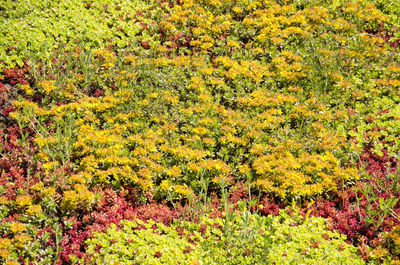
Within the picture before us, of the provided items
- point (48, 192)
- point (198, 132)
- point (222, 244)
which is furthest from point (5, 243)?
point (198, 132)

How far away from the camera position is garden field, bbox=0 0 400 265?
5.28 m

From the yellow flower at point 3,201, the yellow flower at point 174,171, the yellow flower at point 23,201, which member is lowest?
the yellow flower at point 3,201

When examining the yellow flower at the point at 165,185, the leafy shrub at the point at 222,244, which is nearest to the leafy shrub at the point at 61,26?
the yellow flower at the point at 165,185

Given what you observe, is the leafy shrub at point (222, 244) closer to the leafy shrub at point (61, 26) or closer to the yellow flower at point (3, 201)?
the yellow flower at point (3, 201)

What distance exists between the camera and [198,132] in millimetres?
7168

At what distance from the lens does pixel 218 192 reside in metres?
6.47

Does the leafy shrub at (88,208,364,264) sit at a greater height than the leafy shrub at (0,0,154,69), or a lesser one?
lesser

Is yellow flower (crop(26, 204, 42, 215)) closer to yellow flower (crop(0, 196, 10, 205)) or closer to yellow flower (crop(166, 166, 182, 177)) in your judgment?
→ yellow flower (crop(0, 196, 10, 205))

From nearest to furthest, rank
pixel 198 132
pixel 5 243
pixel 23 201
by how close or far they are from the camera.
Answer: pixel 5 243 → pixel 23 201 → pixel 198 132

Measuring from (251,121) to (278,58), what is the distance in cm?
255

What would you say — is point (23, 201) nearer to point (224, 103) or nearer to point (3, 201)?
point (3, 201)

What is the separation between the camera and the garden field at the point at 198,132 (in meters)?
5.28

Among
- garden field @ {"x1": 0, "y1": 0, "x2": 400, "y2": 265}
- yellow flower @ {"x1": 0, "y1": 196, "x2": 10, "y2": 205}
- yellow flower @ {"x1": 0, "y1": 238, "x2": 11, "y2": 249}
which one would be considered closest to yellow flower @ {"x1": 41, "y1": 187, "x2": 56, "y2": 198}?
garden field @ {"x1": 0, "y1": 0, "x2": 400, "y2": 265}

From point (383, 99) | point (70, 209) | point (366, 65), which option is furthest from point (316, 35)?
point (70, 209)
